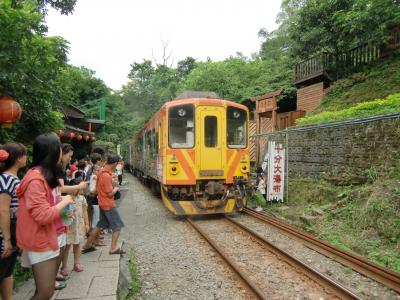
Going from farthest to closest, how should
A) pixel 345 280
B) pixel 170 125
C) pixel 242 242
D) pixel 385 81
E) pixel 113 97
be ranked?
pixel 113 97
pixel 385 81
pixel 170 125
pixel 242 242
pixel 345 280

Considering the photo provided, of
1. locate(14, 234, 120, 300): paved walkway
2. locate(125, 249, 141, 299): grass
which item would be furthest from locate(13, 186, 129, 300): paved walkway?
locate(125, 249, 141, 299): grass

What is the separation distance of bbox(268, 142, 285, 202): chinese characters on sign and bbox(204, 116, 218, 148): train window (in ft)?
5.30

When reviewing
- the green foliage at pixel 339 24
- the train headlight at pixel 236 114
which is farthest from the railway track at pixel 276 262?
the green foliage at pixel 339 24

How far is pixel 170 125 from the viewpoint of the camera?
27.4ft

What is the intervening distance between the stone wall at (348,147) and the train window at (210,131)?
89.1 inches

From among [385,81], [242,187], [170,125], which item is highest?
[385,81]

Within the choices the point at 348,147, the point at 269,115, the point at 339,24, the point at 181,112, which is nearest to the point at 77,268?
the point at 181,112

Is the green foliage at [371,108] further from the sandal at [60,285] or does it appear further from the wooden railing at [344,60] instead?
the sandal at [60,285]

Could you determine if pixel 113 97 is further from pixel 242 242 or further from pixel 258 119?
pixel 242 242

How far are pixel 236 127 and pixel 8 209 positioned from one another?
6592 millimetres

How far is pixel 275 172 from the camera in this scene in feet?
29.9

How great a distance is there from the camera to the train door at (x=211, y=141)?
8.26 metres

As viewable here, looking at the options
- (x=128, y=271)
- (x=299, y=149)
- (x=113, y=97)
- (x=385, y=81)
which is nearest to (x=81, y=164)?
(x=128, y=271)

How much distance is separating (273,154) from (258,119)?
21.7 ft
